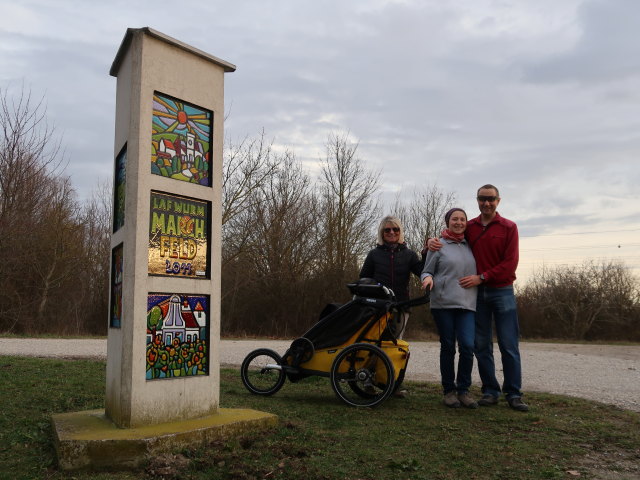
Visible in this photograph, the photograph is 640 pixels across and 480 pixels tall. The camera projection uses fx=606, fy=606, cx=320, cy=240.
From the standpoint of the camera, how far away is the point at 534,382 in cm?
930

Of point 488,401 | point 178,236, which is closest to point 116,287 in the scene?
point 178,236

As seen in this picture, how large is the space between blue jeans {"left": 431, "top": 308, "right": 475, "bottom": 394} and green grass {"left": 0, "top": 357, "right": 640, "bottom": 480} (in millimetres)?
312

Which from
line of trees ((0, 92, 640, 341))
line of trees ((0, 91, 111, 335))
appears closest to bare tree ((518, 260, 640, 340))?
line of trees ((0, 92, 640, 341))

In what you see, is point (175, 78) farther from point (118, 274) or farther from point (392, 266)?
point (392, 266)

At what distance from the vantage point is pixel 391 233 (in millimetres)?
6469

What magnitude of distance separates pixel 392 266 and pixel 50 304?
22.3 m

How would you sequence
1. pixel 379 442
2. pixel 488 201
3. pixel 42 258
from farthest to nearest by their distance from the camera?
pixel 42 258 → pixel 488 201 → pixel 379 442

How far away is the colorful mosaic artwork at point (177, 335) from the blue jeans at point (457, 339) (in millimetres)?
2368

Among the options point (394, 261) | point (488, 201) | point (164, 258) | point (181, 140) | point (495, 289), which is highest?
point (181, 140)

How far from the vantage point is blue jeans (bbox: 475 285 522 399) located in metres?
5.93

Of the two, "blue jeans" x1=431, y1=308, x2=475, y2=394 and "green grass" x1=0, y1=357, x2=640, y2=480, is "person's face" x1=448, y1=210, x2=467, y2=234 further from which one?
"green grass" x1=0, y1=357, x2=640, y2=480

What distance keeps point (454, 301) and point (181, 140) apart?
293 centimetres

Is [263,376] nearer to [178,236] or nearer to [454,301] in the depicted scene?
[454,301]

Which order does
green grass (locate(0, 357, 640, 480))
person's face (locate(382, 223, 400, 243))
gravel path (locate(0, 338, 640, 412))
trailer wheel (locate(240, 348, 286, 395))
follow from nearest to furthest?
green grass (locate(0, 357, 640, 480)) < trailer wheel (locate(240, 348, 286, 395)) < person's face (locate(382, 223, 400, 243)) < gravel path (locate(0, 338, 640, 412))
